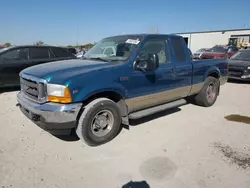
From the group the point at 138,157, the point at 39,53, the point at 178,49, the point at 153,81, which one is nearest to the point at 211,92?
the point at 178,49

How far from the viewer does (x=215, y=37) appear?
38.5 meters

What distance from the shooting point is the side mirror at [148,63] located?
12.2 ft

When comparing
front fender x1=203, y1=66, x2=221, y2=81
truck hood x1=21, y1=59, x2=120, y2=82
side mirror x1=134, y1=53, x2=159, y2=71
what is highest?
side mirror x1=134, y1=53, x2=159, y2=71

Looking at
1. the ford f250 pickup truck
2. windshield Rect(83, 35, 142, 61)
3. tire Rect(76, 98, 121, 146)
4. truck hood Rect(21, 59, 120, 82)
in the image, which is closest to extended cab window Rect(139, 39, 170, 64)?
the ford f250 pickup truck

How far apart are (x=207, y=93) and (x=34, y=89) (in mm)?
4519

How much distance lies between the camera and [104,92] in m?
3.64

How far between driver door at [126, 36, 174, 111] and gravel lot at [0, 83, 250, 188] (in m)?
0.59

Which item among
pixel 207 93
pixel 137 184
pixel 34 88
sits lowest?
pixel 137 184

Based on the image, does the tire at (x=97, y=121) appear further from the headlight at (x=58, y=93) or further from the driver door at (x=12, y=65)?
the driver door at (x=12, y=65)

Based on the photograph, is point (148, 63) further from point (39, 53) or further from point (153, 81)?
point (39, 53)

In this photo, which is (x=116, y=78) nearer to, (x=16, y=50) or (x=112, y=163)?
(x=112, y=163)

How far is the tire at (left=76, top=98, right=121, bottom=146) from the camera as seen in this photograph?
338 cm

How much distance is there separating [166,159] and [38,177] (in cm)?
185

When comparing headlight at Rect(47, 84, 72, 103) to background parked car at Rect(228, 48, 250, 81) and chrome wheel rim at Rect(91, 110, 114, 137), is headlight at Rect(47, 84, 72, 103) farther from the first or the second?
background parked car at Rect(228, 48, 250, 81)
